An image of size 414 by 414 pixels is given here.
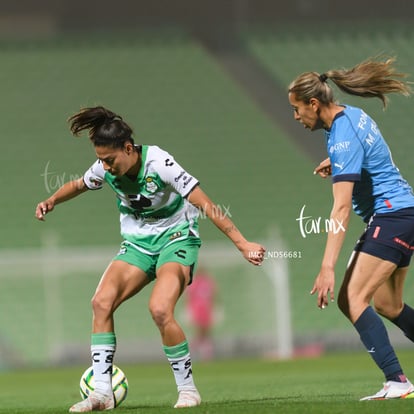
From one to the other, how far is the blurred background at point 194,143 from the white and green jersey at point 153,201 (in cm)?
813

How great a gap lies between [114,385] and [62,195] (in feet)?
4.12

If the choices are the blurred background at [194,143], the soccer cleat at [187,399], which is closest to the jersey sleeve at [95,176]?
the soccer cleat at [187,399]

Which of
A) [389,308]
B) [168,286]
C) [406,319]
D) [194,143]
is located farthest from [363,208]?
[194,143]

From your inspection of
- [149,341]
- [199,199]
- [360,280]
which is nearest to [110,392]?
[199,199]

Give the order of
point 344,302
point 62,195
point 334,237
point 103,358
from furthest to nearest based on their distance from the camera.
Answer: point 62,195 → point 103,358 → point 344,302 → point 334,237

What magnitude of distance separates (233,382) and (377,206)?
3773mm

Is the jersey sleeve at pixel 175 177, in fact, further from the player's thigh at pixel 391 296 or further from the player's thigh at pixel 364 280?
the player's thigh at pixel 391 296

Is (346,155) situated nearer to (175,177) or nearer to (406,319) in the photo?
(175,177)

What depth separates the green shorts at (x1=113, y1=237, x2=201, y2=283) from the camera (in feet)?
19.6

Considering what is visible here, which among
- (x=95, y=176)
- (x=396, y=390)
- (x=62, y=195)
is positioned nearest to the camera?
(x=396, y=390)

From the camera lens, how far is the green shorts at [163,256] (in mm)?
5973

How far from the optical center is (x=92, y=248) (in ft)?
54.1

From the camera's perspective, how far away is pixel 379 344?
17.8 ft

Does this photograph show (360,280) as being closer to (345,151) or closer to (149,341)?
(345,151)
